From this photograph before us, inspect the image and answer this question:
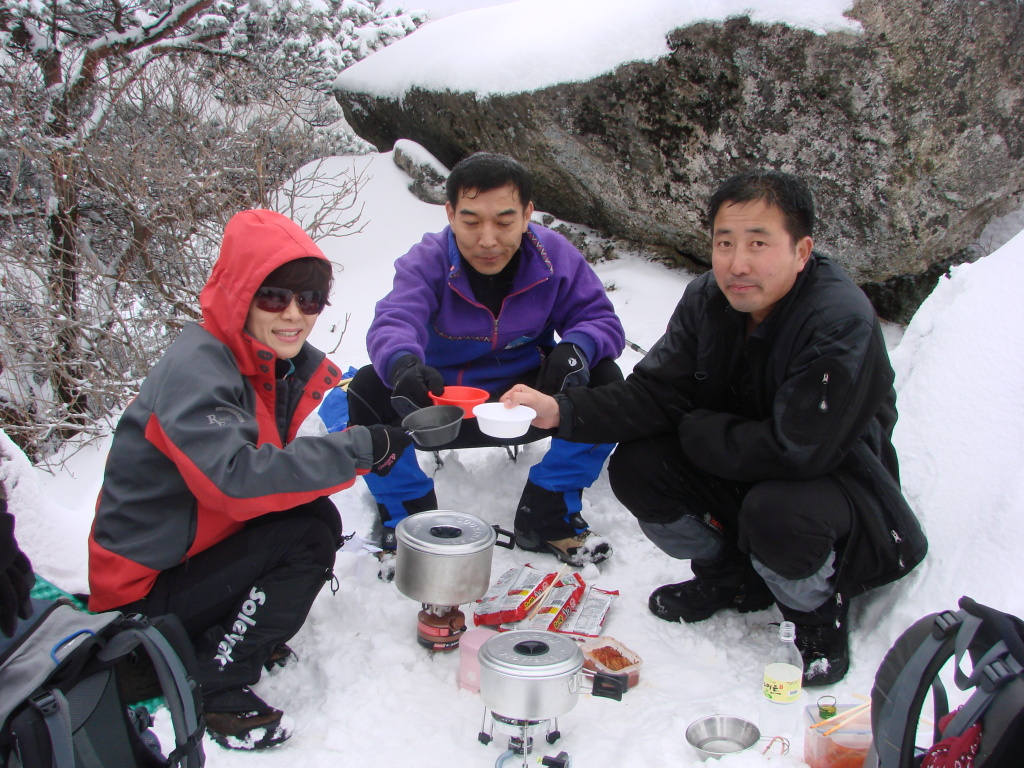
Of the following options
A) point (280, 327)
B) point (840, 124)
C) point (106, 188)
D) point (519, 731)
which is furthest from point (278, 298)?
point (106, 188)

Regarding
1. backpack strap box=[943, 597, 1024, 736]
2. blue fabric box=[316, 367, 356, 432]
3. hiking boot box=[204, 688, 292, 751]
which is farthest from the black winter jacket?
blue fabric box=[316, 367, 356, 432]

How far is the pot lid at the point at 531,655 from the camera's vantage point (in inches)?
68.8

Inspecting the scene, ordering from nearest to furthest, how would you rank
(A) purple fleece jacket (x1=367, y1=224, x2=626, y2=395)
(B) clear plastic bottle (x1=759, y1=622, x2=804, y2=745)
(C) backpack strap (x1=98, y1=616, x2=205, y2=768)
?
(C) backpack strap (x1=98, y1=616, x2=205, y2=768) < (B) clear plastic bottle (x1=759, y1=622, x2=804, y2=745) < (A) purple fleece jacket (x1=367, y1=224, x2=626, y2=395)

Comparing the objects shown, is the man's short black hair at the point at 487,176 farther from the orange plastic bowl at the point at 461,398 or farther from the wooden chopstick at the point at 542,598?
the wooden chopstick at the point at 542,598

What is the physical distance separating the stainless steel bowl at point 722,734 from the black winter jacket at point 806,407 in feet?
1.59

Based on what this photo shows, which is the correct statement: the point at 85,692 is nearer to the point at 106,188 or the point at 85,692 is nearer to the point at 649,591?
the point at 649,591

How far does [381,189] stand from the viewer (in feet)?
23.0

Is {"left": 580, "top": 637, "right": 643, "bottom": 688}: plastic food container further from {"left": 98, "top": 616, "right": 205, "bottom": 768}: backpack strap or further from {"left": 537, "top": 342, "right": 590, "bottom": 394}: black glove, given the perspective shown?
{"left": 98, "top": 616, "right": 205, "bottom": 768}: backpack strap

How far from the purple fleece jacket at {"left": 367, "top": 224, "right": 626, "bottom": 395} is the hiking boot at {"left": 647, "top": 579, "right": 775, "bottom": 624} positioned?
2.92 feet

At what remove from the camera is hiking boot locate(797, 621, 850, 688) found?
2.06 metres

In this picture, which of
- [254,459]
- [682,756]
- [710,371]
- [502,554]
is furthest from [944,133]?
[254,459]

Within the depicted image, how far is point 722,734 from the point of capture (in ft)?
6.22

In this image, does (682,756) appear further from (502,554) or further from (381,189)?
(381,189)

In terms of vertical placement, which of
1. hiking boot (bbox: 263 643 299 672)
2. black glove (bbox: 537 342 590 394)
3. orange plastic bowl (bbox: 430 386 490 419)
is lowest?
hiking boot (bbox: 263 643 299 672)
